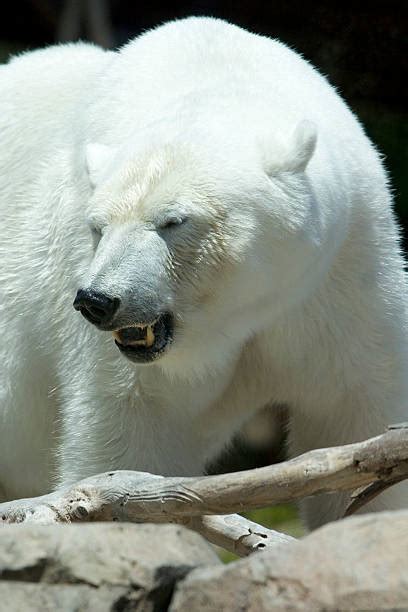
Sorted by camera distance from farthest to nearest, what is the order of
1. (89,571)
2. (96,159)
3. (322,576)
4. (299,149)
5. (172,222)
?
(96,159), (299,149), (172,222), (89,571), (322,576)

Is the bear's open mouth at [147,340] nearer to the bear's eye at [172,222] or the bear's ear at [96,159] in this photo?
the bear's eye at [172,222]

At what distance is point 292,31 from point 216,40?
451 cm

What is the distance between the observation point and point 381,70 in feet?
27.1

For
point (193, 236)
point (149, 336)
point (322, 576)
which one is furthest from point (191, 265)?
point (322, 576)

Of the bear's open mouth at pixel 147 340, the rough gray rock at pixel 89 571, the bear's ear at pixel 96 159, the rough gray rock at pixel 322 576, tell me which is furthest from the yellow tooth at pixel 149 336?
the rough gray rock at pixel 322 576

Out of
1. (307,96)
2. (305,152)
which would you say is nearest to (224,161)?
(305,152)

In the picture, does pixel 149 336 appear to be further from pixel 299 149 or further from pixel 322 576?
pixel 322 576

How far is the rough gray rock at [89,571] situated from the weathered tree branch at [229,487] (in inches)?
17.0

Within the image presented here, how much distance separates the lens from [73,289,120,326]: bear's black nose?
3180mm

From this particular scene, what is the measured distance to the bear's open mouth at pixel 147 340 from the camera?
11.2 feet

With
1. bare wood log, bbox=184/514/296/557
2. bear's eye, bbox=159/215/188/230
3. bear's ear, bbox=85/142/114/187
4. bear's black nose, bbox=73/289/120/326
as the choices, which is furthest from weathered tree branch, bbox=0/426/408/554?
bear's ear, bbox=85/142/114/187

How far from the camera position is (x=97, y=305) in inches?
126

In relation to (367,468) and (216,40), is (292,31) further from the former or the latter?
(367,468)

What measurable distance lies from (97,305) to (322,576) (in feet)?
4.12
